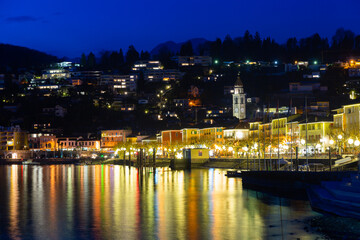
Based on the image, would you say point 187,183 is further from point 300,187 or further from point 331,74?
point 331,74

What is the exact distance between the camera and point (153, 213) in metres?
42.1

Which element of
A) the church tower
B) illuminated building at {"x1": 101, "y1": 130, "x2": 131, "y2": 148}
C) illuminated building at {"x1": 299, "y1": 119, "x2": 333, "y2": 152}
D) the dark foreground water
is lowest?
the dark foreground water

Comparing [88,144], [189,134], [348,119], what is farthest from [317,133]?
[88,144]

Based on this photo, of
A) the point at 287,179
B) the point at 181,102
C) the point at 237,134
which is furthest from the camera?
the point at 181,102

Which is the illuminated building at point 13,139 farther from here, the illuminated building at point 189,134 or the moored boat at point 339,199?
the moored boat at point 339,199

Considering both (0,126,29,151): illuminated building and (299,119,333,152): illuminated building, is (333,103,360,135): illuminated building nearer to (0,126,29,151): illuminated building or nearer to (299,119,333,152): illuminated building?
(299,119,333,152): illuminated building

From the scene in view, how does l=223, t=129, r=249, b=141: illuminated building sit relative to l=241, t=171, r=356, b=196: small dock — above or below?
above

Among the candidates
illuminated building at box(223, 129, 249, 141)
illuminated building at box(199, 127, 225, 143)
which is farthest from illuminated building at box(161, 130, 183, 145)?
illuminated building at box(223, 129, 249, 141)

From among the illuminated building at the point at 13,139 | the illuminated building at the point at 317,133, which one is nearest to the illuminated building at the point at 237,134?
the illuminated building at the point at 317,133

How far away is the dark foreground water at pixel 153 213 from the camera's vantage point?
34031mm

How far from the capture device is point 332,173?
4491 cm

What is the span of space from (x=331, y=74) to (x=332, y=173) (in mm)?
140235

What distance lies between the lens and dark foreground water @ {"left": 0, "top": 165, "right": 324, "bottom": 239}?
34031mm

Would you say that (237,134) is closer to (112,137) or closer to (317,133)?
(317,133)
